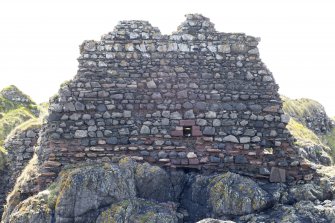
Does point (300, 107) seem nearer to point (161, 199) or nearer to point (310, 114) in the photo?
point (310, 114)

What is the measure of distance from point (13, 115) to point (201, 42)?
14924 millimetres

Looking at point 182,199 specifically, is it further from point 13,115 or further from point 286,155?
point 13,115

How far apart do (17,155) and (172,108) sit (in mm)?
7536

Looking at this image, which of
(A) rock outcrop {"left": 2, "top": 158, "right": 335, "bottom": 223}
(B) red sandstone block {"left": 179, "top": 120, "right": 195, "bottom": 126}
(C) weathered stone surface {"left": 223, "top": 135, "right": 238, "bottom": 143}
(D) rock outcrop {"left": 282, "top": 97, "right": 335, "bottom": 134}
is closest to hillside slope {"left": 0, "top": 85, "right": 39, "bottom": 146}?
(A) rock outcrop {"left": 2, "top": 158, "right": 335, "bottom": 223}

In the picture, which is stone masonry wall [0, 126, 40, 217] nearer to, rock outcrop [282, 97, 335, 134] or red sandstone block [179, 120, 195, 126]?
red sandstone block [179, 120, 195, 126]

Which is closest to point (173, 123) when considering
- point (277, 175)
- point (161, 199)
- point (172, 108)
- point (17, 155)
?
point (172, 108)

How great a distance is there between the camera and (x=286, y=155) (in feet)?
40.5

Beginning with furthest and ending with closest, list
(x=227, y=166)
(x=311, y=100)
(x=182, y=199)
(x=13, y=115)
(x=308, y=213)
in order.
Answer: (x=311, y=100), (x=13, y=115), (x=227, y=166), (x=182, y=199), (x=308, y=213)

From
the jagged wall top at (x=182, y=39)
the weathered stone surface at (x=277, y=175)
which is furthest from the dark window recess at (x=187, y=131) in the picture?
the weathered stone surface at (x=277, y=175)

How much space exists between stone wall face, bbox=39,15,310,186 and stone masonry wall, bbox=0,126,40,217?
4149mm

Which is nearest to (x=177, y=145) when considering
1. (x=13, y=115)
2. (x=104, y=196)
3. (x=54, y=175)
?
(x=104, y=196)

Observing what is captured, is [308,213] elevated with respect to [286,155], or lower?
lower

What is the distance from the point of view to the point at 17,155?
648 inches

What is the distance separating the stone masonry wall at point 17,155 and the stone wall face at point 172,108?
415 cm
